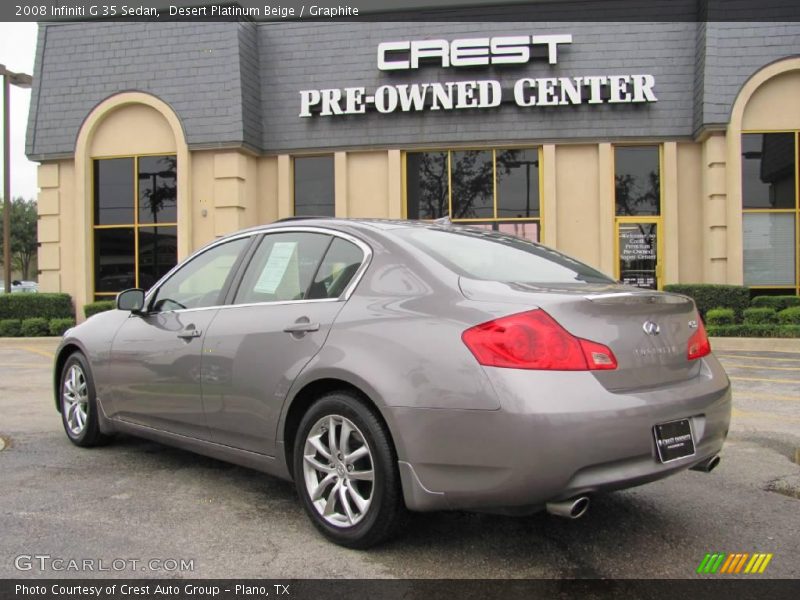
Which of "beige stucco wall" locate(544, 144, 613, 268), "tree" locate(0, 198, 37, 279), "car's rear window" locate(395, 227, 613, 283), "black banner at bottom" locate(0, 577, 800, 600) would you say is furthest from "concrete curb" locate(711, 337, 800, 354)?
"tree" locate(0, 198, 37, 279)

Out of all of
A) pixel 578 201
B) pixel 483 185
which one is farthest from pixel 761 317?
pixel 483 185

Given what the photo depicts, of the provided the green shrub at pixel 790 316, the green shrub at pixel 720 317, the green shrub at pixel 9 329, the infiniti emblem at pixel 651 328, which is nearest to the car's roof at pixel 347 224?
the infiniti emblem at pixel 651 328

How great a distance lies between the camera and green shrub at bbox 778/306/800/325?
1236cm

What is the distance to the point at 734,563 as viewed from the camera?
3.11m

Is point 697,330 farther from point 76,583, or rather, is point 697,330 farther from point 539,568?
point 76,583

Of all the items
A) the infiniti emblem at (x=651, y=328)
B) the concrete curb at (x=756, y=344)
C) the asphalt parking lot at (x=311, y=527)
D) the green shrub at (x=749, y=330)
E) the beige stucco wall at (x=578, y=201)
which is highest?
the beige stucco wall at (x=578, y=201)

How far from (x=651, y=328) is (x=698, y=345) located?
457 mm

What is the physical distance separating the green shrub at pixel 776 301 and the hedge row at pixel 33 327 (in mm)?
Answer: 13654

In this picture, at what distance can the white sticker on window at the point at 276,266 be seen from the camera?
3912 mm

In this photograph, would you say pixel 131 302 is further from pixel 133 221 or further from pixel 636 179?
pixel 636 179

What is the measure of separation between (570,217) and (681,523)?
39.4 ft

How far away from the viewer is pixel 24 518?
12.1ft

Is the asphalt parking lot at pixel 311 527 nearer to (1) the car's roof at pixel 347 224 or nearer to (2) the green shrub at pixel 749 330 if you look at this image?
(1) the car's roof at pixel 347 224

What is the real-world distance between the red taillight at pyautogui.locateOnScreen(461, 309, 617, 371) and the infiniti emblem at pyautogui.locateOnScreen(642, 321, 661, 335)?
317 mm
